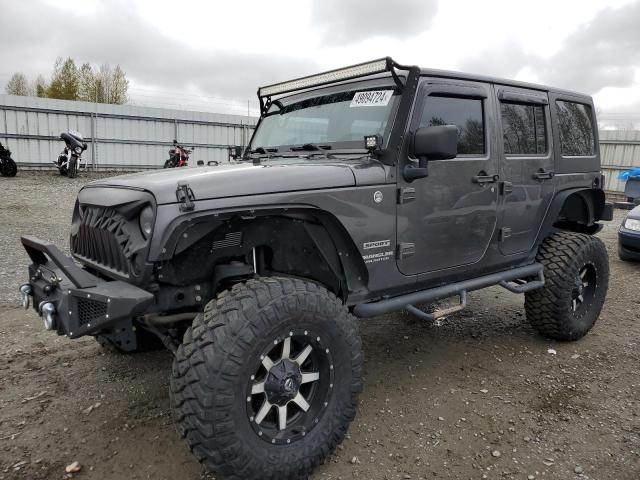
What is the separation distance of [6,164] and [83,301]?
45.1 ft

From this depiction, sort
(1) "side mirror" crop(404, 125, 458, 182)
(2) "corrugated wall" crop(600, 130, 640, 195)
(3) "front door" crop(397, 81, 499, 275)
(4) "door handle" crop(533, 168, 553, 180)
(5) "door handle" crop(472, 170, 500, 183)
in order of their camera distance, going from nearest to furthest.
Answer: (1) "side mirror" crop(404, 125, 458, 182)
(3) "front door" crop(397, 81, 499, 275)
(5) "door handle" crop(472, 170, 500, 183)
(4) "door handle" crop(533, 168, 553, 180)
(2) "corrugated wall" crop(600, 130, 640, 195)

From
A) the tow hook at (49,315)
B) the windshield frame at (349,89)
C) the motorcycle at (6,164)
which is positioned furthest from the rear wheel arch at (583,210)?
the motorcycle at (6,164)

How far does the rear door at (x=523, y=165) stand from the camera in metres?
3.67

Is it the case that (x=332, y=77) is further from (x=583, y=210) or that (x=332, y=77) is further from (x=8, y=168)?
(x=8, y=168)

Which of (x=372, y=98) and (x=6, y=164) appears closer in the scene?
(x=372, y=98)

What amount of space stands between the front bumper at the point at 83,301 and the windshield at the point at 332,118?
1.62 m

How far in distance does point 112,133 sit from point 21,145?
2708mm

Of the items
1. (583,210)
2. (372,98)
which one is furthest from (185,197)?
(583,210)

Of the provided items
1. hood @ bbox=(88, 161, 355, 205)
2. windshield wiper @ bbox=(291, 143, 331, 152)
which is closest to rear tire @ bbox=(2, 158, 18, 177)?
hood @ bbox=(88, 161, 355, 205)

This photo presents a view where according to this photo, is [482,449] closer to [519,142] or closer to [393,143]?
[393,143]

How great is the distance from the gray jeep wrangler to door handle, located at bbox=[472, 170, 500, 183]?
1cm

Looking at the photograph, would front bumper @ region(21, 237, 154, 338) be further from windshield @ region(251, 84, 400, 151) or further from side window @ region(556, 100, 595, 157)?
side window @ region(556, 100, 595, 157)

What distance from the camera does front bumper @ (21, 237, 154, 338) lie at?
217 cm

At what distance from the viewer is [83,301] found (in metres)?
2.23
